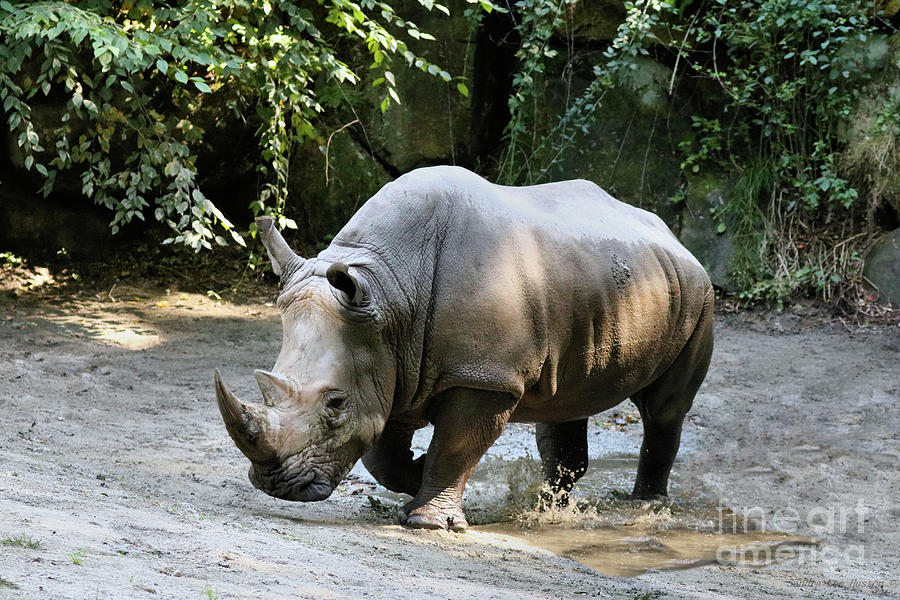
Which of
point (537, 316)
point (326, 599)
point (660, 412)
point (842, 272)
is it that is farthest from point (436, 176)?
point (842, 272)

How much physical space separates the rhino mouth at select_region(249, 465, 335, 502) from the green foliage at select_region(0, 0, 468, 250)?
11.1ft

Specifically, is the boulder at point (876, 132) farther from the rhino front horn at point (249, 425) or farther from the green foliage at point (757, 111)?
the rhino front horn at point (249, 425)

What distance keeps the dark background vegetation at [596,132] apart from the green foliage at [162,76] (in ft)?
0.30

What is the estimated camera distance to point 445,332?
17.8 feet

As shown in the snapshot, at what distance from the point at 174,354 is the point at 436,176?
4524 mm

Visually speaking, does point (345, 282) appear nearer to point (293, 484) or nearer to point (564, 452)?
point (293, 484)

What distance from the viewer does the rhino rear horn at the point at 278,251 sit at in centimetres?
554

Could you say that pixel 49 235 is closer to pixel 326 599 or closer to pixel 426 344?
pixel 426 344

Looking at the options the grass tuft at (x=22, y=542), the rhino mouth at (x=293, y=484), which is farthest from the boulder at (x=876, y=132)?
the grass tuft at (x=22, y=542)

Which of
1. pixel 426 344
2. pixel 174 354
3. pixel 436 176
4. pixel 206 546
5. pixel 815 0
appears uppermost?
pixel 815 0

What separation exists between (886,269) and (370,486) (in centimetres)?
650

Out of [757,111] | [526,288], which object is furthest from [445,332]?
[757,111]

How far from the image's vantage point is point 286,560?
3863mm

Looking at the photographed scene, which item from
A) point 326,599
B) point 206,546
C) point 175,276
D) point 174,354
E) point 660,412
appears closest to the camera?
point 326,599
